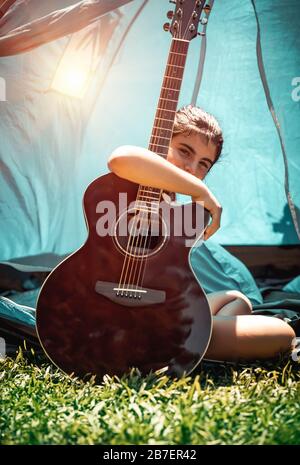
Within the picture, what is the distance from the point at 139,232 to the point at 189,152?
36 centimetres

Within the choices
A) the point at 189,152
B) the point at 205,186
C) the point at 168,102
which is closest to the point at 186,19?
the point at 168,102

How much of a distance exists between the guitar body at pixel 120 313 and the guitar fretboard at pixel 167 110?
13 cm

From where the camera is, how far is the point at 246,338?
4.89ft

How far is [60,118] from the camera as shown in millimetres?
2527

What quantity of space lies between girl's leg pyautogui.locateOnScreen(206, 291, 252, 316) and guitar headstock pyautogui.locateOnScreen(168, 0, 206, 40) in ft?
2.59

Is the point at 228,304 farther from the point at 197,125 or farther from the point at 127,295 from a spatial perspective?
the point at 197,125

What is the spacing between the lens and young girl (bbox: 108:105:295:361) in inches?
55.2

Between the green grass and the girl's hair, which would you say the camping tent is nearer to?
the girl's hair

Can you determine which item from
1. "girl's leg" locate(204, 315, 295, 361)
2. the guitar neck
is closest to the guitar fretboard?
the guitar neck

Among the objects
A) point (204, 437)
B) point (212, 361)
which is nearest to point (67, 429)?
point (204, 437)

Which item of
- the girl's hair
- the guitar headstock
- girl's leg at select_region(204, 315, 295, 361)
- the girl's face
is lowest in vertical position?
girl's leg at select_region(204, 315, 295, 361)

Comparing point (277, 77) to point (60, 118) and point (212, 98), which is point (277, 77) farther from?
point (60, 118)
